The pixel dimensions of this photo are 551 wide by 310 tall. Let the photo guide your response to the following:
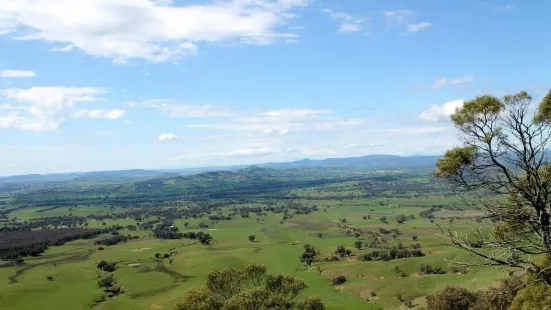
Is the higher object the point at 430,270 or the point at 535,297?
the point at 535,297

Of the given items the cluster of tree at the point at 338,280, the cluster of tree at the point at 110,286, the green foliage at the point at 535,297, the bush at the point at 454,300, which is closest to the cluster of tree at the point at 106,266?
the cluster of tree at the point at 110,286

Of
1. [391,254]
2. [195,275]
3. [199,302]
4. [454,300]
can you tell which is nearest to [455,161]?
[199,302]

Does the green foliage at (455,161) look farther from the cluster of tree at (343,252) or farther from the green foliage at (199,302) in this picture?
the cluster of tree at (343,252)

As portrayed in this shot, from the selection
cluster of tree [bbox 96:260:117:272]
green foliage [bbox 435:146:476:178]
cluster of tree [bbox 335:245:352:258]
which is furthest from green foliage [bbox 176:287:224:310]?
cluster of tree [bbox 96:260:117:272]

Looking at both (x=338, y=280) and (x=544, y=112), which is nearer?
(x=544, y=112)

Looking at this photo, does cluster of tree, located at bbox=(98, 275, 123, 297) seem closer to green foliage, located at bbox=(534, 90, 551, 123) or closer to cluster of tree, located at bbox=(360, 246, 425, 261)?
cluster of tree, located at bbox=(360, 246, 425, 261)

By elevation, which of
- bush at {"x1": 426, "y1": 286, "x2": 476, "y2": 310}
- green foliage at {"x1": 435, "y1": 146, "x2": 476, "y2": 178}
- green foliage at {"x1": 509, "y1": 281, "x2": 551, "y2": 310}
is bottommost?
bush at {"x1": 426, "y1": 286, "x2": 476, "y2": 310}

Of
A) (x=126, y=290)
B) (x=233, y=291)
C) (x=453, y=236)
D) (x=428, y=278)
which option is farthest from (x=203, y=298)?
(x=126, y=290)

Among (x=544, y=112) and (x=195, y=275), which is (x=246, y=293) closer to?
(x=544, y=112)

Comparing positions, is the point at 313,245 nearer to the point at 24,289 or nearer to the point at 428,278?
the point at 428,278
